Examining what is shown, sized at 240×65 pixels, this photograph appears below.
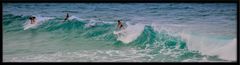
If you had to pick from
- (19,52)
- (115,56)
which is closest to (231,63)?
(115,56)

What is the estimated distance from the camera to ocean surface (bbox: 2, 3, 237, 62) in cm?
504

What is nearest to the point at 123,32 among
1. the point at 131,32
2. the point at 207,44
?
the point at 131,32

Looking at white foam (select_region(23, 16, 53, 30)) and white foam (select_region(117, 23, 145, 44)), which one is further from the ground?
white foam (select_region(23, 16, 53, 30))

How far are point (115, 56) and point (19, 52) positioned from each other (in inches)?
30.6

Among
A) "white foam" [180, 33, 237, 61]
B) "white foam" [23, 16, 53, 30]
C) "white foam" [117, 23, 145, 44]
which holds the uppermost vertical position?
"white foam" [23, 16, 53, 30]

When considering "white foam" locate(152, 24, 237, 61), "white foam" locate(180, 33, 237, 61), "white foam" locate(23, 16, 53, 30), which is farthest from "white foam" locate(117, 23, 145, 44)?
"white foam" locate(23, 16, 53, 30)

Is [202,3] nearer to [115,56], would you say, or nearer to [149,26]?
[149,26]

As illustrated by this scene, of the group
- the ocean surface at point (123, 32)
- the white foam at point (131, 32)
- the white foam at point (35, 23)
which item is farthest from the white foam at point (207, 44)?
the white foam at point (35, 23)

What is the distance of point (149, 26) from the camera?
5117 millimetres

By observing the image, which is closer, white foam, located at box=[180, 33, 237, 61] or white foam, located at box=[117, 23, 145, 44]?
white foam, located at box=[180, 33, 237, 61]

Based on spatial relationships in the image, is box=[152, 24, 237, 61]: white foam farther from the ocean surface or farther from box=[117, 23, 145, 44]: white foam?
box=[117, 23, 145, 44]: white foam

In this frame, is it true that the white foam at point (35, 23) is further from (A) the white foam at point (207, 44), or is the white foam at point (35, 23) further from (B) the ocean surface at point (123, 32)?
(A) the white foam at point (207, 44)

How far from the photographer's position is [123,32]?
202 inches

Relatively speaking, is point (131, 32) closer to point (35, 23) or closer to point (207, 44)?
point (207, 44)
